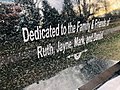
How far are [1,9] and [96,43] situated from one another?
0.76m

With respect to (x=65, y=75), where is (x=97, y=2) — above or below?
above

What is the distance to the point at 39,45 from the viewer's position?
0.94 m

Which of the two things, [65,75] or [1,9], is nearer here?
[1,9]

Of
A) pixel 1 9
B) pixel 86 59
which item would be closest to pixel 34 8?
pixel 1 9

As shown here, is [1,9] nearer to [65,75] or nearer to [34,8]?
[34,8]

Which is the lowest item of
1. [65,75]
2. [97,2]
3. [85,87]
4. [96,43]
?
[85,87]

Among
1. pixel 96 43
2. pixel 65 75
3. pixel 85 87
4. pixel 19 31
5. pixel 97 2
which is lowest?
pixel 85 87

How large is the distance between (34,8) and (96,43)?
0.60 m

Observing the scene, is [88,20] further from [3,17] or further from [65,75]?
[3,17]

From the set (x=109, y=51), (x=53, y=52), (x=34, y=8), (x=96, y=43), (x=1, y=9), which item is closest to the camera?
(x=1, y=9)

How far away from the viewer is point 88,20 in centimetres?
120

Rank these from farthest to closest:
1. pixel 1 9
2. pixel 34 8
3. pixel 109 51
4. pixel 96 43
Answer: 1. pixel 109 51
2. pixel 96 43
3. pixel 34 8
4. pixel 1 9

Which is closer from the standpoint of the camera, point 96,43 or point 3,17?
point 3,17

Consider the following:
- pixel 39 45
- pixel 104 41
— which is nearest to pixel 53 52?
pixel 39 45
